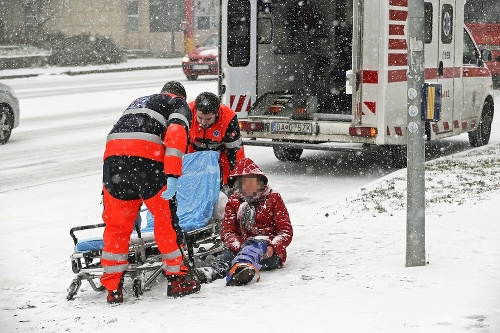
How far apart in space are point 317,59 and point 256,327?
9.85 meters

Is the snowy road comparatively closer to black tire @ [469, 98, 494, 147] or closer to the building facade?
black tire @ [469, 98, 494, 147]

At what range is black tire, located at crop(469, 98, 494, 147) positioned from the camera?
15.3 m

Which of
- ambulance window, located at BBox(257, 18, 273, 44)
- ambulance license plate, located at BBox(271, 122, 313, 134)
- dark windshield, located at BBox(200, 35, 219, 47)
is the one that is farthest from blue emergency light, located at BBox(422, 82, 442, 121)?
dark windshield, located at BBox(200, 35, 219, 47)

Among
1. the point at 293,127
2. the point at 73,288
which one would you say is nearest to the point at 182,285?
the point at 73,288

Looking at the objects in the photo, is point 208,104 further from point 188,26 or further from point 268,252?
point 188,26

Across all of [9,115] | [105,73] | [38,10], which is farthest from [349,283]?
[38,10]

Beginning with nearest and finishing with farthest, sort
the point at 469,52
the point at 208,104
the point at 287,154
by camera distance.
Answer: the point at 208,104, the point at 287,154, the point at 469,52

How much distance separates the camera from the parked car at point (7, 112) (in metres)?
16.2

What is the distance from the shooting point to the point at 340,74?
49.6 feet

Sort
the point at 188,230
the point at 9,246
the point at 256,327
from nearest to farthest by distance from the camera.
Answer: the point at 256,327
the point at 188,230
the point at 9,246

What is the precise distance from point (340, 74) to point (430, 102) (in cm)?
841

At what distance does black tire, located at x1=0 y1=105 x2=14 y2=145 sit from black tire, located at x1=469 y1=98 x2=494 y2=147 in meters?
7.81

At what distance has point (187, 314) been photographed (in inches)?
234

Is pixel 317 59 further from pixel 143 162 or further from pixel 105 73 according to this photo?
pixel 105 73
